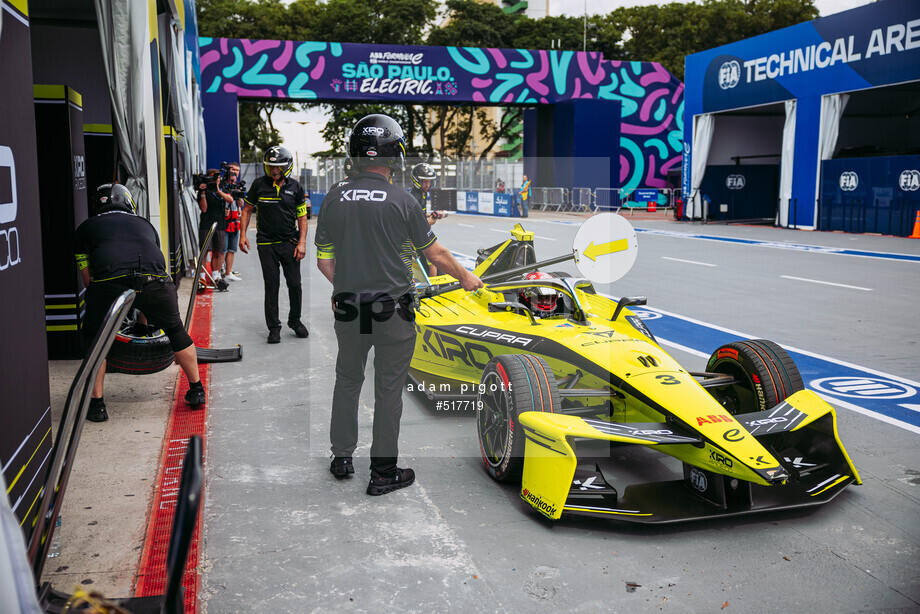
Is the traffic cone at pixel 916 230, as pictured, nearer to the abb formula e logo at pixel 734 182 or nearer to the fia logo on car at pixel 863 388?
the abb formula e logo at pixel 734 182

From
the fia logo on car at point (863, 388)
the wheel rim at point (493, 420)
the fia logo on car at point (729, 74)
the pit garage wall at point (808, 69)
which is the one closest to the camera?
the wheel rim at point (493, 420)

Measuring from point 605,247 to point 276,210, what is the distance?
14.1 feet

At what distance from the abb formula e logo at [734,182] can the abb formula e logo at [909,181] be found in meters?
8.89

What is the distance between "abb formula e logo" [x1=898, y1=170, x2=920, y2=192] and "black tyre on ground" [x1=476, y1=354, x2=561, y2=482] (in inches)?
844

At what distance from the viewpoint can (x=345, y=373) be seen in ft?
15.4

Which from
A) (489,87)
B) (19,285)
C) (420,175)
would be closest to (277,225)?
(420,175)

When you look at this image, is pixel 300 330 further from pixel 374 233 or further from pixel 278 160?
pixel 374 233

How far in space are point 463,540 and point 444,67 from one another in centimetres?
3258

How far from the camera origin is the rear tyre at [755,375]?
4.80 meters

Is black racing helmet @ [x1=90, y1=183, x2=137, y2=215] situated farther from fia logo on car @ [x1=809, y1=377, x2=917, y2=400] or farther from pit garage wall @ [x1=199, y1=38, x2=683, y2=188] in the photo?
pit garage wall @ [x1=199, y1=38, x2=683, y2=188]

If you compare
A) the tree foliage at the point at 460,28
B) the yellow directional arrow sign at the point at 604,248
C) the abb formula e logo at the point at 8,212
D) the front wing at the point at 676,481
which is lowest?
the front wing at the point at 676,481

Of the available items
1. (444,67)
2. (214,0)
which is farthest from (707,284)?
(214,0)

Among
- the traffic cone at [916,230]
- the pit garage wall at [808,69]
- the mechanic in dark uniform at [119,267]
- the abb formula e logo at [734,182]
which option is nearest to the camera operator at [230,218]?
the mechanic in dark uniform at [119,267]

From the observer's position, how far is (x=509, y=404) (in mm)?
4426
